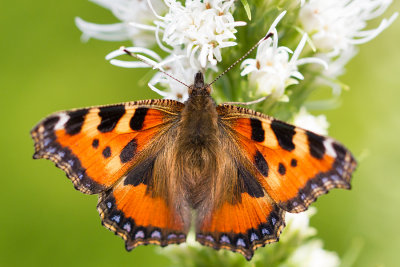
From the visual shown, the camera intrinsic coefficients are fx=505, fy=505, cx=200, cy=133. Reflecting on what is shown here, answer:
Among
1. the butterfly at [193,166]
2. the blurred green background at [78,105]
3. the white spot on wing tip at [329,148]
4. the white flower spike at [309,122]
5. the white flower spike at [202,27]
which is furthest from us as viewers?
the blurred green background at [78,105]

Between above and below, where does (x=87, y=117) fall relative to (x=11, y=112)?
above

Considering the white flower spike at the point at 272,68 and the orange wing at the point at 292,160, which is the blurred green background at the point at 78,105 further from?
the orange wing at the point at 292,160

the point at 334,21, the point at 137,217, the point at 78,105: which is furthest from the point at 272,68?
the point at 78,105

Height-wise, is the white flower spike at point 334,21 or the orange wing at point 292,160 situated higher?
the white flower spike at point 334,21

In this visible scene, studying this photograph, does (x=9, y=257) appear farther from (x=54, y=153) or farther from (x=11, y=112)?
(x=54, y=153)

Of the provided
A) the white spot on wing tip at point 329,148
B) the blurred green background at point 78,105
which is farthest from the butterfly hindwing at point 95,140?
the blurred green background at point 78,105

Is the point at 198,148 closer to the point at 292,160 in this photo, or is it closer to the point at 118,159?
the point at 118,159

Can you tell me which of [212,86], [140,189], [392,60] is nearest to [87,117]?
[140,189]
